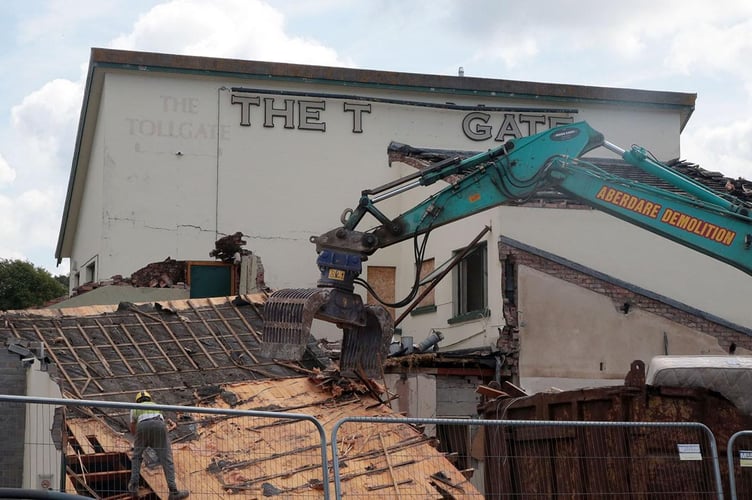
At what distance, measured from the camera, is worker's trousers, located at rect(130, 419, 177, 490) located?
1273cm

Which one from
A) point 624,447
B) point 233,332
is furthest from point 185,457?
point 624,447

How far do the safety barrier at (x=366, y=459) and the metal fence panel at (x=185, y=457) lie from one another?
2 centimetres

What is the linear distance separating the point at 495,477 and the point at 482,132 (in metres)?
19.7

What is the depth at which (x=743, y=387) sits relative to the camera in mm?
11484

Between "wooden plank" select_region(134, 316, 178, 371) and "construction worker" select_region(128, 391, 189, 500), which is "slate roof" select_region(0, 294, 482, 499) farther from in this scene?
"construction worker" select_region(128, 391, 189, 500)

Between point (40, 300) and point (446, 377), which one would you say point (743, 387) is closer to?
point (446, 377)

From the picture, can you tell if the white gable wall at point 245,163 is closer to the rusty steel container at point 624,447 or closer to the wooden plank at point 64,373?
the wooden plank at point 64,373

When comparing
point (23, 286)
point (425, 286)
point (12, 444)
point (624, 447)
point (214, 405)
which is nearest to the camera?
point (624, 447)

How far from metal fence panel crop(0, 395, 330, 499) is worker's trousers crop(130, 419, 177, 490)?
1.24ft

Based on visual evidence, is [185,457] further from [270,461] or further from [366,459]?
[366,459]

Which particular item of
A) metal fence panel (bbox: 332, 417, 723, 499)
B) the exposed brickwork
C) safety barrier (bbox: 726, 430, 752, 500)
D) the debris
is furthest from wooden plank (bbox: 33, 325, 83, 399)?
safety barrier (bbox: 726, 430, 752, 500)

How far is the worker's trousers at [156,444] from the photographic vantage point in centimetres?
1273

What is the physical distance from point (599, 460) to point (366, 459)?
12.6 feet

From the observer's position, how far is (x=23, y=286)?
49.3 m
